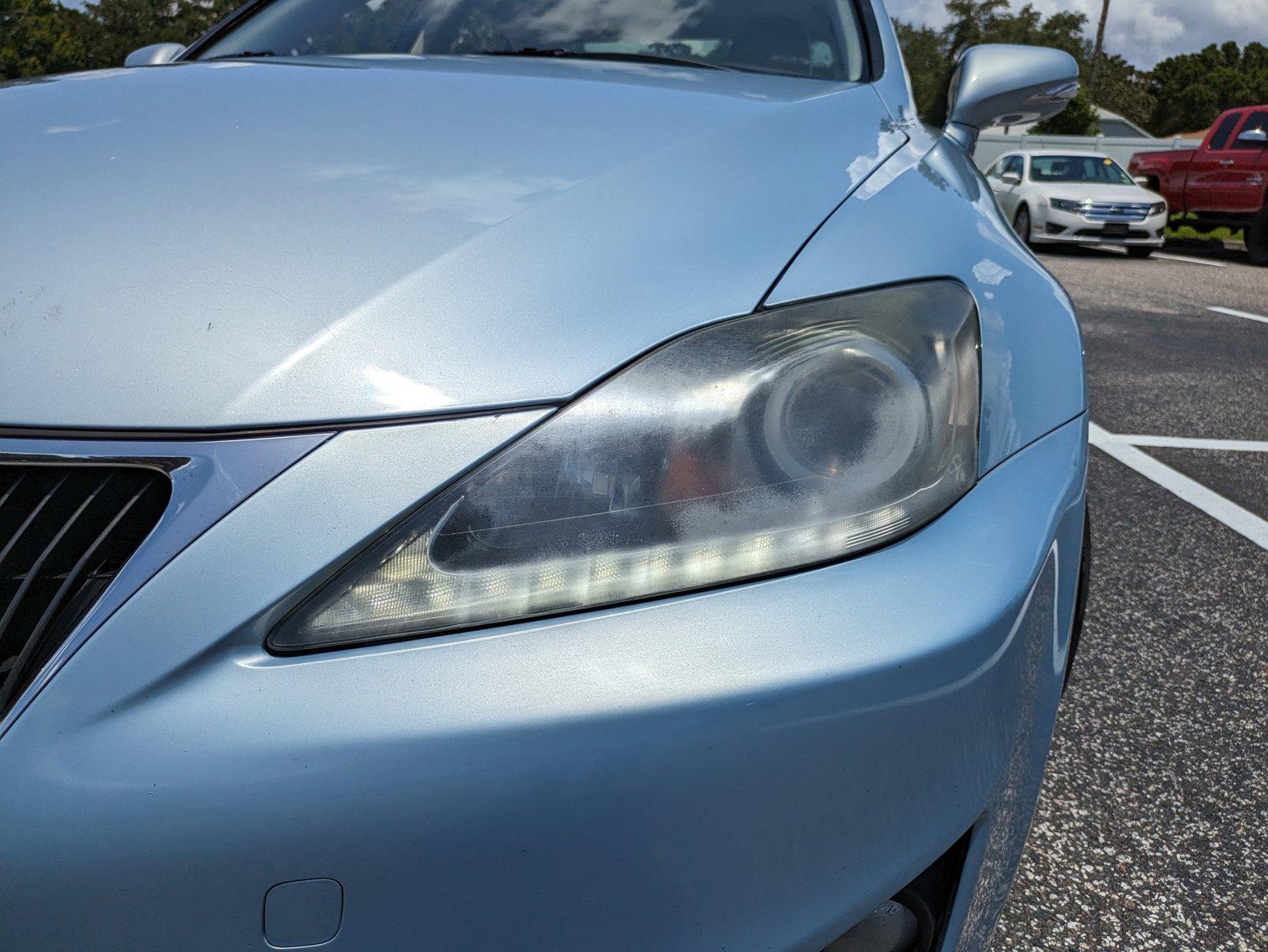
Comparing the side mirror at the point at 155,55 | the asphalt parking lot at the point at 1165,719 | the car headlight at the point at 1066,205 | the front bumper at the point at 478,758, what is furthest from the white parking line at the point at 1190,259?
the front bumper at the point at 478,758

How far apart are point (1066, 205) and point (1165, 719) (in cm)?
1227

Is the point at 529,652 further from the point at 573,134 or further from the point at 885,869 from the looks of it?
the point at 573,134

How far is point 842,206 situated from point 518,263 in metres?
0.36

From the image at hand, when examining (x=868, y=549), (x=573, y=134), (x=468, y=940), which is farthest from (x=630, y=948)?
(x=573, y=134)

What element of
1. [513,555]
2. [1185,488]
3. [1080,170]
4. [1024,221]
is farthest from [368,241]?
[1080,170]

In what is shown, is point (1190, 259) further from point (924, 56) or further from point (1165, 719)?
point (924, 56)

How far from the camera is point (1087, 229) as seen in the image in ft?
42.8

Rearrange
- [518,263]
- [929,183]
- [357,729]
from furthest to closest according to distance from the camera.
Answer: [929,183] → [518,263] → [357,729]

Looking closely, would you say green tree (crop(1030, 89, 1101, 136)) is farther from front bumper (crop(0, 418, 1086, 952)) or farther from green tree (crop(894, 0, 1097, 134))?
front bumper (crop(0, 418, 1086, 952))

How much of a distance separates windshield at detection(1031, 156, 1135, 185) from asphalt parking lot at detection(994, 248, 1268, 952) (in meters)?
10.4

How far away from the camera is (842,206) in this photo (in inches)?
45.4

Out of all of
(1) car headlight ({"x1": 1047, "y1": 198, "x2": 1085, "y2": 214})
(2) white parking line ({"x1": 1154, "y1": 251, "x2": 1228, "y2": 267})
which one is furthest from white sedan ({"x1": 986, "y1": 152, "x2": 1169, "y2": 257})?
(2) white parking line ({"x1": 1154, "y1": 251, "x2": 1228, "y2": 267})

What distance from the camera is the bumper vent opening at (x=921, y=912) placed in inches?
38.2

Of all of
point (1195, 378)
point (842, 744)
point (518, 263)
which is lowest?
point (1195, 378)
